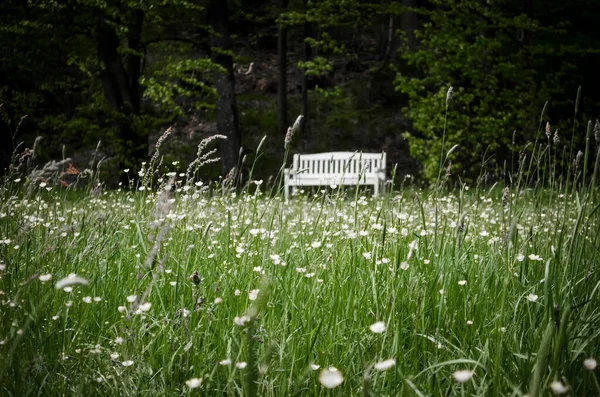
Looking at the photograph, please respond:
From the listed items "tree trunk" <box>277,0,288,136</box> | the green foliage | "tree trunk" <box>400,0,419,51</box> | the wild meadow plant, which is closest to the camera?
the wild meadow plant

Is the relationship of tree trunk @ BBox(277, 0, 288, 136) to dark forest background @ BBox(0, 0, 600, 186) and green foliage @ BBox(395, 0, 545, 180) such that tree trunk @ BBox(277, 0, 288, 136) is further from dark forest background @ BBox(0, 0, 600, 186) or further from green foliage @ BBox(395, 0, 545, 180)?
green foliage @ BBox(395, 0, 545, 180)

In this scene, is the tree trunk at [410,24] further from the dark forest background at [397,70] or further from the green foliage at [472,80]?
the green foliage at [472,80]

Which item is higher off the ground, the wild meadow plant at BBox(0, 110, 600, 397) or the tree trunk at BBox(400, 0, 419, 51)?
the tree trunk at BBox(400, 0, 419, 51)

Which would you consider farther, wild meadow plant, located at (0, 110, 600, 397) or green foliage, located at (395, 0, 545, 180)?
green foliage, located at (395, 0, 545, 180)

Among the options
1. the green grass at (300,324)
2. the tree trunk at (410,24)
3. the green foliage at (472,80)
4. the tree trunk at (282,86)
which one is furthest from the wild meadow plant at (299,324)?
the tree trunk at (282,86)

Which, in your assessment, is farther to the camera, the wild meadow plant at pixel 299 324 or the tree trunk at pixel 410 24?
the tree trunk at pixel 410 24

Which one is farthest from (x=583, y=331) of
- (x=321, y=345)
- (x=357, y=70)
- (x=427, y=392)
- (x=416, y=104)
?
(x=357, y=70)

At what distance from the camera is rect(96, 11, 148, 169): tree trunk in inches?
568

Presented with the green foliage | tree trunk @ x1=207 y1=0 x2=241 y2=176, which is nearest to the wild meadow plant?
the green foliage

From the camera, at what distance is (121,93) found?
15.2 metres

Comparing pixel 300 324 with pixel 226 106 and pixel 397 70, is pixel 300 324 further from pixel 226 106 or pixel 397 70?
pixel 397 70

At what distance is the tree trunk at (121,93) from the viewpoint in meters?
14.4

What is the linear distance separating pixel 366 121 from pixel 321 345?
21164mm

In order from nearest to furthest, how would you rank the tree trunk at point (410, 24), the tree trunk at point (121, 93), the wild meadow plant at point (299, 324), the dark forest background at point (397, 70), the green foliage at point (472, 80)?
1. the wild meadow plant at point (299, 324)
2. the green foliage at point (472, 80)
3. the dark forest background at point (397, 70)
4. the tree trunk at point (121, 93)
5. the tree trunk at point (410, 24)
